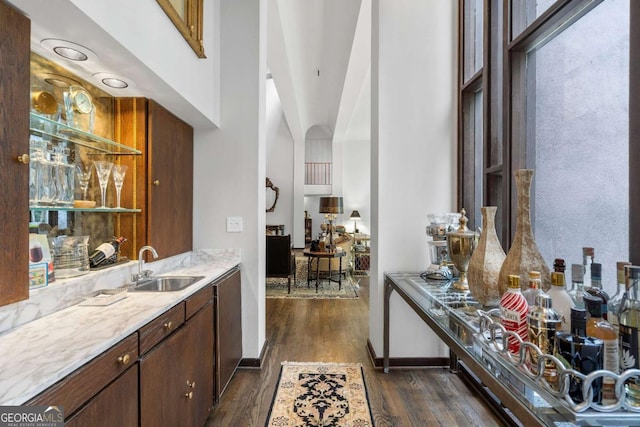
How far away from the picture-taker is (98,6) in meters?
1.23

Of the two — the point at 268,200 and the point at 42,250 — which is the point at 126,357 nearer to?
the point at 42,250

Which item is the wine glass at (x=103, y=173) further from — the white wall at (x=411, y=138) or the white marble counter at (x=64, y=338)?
the white wall at (x=411, y=138)

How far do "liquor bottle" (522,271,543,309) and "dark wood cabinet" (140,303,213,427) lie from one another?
4.74 feet

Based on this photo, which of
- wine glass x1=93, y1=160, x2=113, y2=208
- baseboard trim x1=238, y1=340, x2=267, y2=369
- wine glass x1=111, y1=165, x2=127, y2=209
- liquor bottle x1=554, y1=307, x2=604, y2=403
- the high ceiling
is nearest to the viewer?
liquor bottle x1=554, y1=307, x2=604, y2=403

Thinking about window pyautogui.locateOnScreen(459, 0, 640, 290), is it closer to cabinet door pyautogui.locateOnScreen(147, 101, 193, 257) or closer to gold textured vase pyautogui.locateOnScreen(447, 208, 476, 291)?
gold textured vase pyautogui.locateOnScreen(447, 208, 476, 291)

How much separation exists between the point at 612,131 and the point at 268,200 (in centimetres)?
933

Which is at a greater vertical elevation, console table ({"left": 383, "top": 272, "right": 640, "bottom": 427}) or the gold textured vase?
the gold textured vase

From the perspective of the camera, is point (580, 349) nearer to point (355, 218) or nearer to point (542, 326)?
point (542, 326)

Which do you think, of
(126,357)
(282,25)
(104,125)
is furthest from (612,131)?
(282,25)

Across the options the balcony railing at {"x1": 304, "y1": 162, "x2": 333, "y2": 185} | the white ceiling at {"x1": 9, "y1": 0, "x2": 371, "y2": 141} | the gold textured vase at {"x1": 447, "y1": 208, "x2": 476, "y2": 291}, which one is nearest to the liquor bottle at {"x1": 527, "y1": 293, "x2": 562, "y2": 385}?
the gold textured vase at {"x1": 447, "y1": 208, "x2": 476, "y2": 291}

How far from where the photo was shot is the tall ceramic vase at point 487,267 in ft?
4.76

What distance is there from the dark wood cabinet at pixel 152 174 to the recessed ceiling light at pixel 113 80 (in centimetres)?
18
